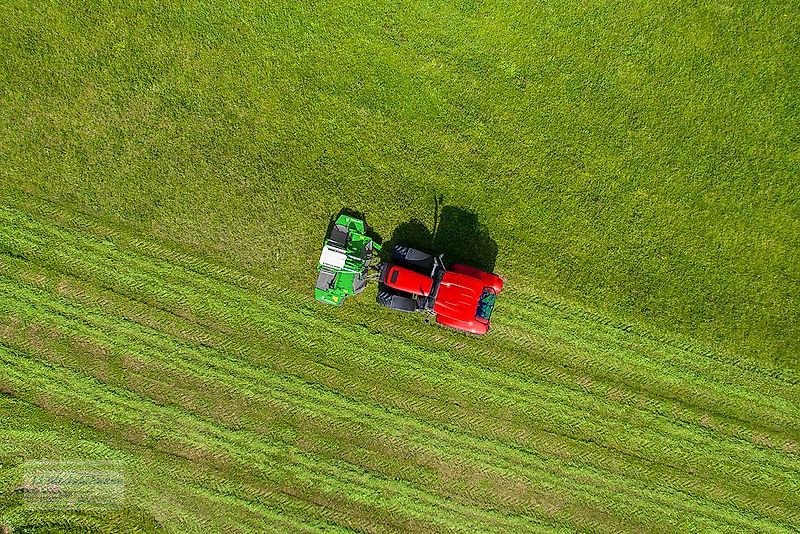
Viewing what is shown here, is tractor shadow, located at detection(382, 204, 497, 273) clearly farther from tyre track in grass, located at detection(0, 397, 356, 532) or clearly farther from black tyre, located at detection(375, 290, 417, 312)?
tyre track in grass, located at detection(0, 397, 356, 532)

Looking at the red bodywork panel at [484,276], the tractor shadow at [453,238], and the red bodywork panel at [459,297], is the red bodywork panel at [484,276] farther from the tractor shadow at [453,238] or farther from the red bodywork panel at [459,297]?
the tractor shadow at [453,238]

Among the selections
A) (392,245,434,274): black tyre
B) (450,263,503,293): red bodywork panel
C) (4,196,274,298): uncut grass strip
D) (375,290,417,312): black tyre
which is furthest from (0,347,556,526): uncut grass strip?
(450,263,503,293): red bodywork panel

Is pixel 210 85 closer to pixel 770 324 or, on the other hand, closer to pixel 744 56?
pixel 744 56

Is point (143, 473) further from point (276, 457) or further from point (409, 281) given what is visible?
point (409, 281)

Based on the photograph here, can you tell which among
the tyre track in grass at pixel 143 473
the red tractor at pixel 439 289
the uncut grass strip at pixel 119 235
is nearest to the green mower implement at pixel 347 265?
the red tractor at pixel 439 289

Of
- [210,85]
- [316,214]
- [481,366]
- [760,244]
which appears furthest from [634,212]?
[210,85]
